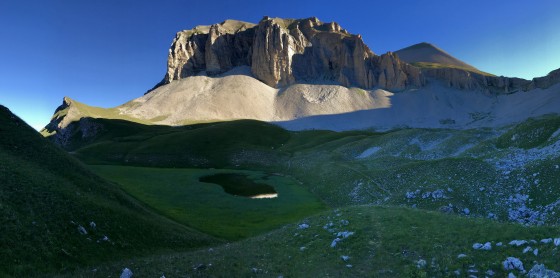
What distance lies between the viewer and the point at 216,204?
4916cm

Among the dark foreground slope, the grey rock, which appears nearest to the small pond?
the dark foreground slope

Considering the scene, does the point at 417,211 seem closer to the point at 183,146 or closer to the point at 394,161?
the point at 394,161

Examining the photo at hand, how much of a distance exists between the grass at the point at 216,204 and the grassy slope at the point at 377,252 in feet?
47.1

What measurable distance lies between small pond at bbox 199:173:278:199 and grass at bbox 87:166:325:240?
1.68 meters

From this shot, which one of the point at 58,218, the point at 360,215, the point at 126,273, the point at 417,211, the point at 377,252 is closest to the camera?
the point at 126,273

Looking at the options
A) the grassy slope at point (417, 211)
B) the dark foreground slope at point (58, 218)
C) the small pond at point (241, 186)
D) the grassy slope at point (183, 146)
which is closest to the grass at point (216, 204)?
the small pond at point (241, 186)

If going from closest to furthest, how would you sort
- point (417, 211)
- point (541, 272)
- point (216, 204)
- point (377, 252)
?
point (541, 272)
point (377, 252)
point (417, 211)
point (216, 204)

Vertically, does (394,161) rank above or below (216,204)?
above

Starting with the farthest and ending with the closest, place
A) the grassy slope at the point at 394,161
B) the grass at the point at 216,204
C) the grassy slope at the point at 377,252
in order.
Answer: the grass at the point at 216,204
the grassy slope at the point at 394,161
the grassy slope at the point at 377,252

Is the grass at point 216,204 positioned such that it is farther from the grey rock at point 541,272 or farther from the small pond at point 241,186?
the grey rock at point 541,272

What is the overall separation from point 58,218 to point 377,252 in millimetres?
20403

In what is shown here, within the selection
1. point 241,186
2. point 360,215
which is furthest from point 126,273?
point 241,186

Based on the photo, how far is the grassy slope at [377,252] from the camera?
15352 millimetres

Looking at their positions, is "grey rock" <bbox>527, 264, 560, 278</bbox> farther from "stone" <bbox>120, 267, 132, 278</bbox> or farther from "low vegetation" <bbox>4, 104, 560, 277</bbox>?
"stone" <bbox>120, 267, 132, 278</bbox>
